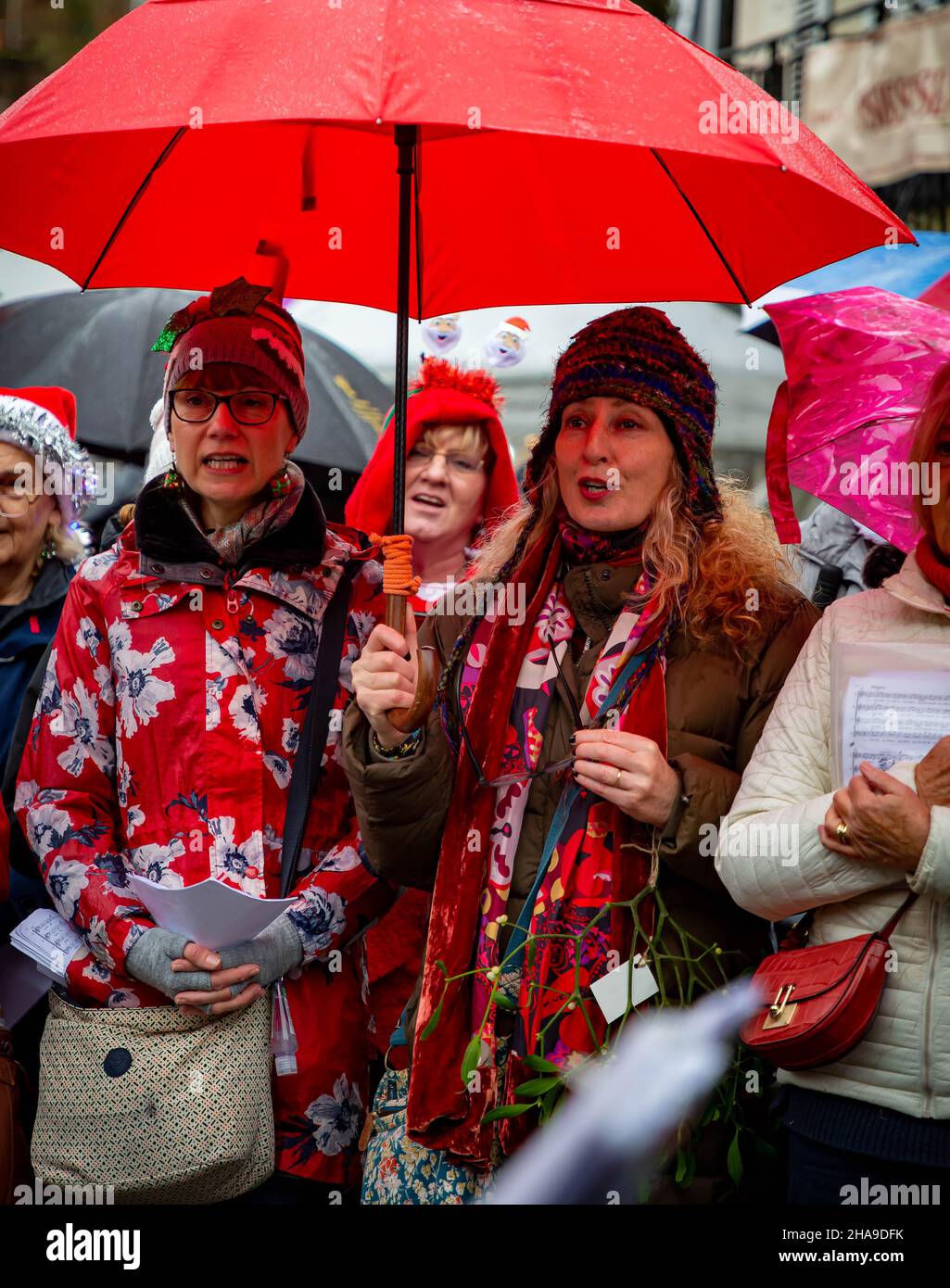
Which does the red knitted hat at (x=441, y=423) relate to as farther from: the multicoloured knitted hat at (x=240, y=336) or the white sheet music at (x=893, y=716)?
the white sheet music at (x=893, y=716)

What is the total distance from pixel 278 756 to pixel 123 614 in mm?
444

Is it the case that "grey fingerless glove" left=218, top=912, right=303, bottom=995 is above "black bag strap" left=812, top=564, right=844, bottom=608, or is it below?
below

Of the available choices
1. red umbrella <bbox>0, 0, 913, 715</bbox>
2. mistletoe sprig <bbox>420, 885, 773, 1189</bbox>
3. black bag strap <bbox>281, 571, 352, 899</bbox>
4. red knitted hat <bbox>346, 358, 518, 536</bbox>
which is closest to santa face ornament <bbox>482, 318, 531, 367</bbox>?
red knitted hat <bbox>346, 358, 518, 536</bbox>

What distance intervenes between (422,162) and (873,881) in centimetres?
196

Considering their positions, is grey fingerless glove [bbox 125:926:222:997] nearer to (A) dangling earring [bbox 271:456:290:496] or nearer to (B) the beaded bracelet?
(B) the beaded bracelet

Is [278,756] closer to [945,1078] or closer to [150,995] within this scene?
[150,995]

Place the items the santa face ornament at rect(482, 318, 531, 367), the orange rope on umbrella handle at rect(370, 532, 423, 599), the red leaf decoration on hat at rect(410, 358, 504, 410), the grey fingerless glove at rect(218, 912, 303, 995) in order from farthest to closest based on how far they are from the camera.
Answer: the santa face ornament at rect(482, 318, 531, 367)
the red leaf decoration on hat at rect(410, 358, 504, 410)
the grey fingerless glove at rect(218, 912, 303, 995)
the orange rope on umbrella handle at rect(370, 532, 423, 599)

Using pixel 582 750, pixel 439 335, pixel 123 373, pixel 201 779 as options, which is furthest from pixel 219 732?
pixel 123 373

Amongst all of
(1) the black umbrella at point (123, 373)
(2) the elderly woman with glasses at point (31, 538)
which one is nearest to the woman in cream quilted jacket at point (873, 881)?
(2) the elderly woman with glasses at point (31, 538)

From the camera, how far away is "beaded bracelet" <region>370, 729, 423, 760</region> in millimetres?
2910

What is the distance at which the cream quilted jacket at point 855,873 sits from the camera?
2.56 meters

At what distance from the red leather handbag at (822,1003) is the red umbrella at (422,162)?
112cm

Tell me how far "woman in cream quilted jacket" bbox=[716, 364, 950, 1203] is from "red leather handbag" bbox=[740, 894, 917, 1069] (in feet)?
0.21

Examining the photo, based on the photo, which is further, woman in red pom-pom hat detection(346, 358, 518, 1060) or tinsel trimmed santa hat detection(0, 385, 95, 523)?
woman in red pom-pom hat detection(346, 358, 518, 1060)
